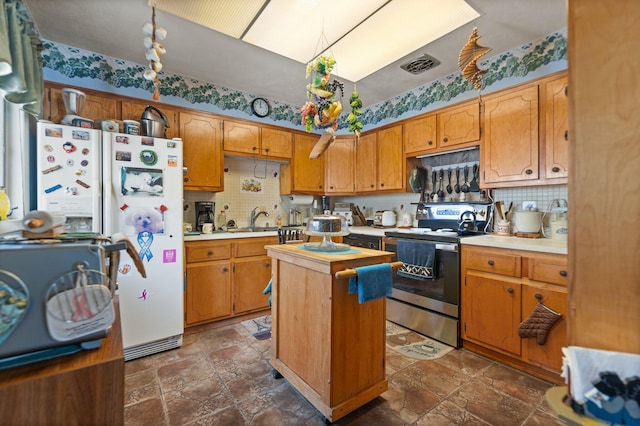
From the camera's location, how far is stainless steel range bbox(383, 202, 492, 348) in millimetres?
2400

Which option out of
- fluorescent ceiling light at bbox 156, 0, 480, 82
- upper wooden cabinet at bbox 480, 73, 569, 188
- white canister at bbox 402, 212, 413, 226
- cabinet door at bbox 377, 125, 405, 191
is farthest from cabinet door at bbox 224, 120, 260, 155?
upper wooden cabinet at bbox 480, 73, 569, 188

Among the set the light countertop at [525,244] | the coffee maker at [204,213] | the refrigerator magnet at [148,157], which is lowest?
the light countertop at [525,244]

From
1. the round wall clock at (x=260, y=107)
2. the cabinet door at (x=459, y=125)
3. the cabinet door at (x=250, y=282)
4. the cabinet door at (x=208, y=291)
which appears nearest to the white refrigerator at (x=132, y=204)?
the cabinet door at (x=208, y=291)

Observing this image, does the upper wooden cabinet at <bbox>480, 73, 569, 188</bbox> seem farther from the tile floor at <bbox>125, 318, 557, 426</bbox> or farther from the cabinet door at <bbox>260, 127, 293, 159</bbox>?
the cabinet door at <bbox>260, 127, 293, 159</bbox>

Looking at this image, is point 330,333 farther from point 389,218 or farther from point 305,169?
point 305,169

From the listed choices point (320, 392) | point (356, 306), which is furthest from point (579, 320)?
point (320, 392)

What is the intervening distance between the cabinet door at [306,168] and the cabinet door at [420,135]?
4.11 ft

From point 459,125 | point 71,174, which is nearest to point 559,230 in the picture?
point 459,125

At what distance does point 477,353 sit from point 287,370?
1624 millimetres

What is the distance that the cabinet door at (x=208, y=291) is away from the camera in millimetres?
2633

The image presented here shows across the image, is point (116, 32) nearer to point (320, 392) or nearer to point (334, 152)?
point (334, 152)

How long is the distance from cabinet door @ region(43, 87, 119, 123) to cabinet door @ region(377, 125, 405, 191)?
2.89 m

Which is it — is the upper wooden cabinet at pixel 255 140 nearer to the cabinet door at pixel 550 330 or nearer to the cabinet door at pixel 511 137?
the cabinet door at pixel 511 137

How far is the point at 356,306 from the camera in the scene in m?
1.54
